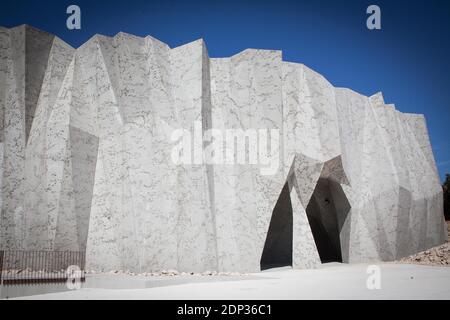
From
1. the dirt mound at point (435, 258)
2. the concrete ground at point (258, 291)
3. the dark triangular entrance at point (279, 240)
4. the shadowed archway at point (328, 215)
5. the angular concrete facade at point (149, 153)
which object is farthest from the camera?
the dark triangular entrance at point (279, 240)

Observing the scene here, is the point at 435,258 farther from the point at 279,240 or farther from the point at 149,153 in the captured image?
the point at 149,153

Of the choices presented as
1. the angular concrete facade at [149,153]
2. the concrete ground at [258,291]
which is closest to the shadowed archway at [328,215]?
the angular concrete facade at [149,153]

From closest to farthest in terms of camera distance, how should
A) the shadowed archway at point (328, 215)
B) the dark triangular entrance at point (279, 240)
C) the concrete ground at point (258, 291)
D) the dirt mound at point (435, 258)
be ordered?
the concrete ground at point (258, 291), the dirt mound at point (435, 258), the shadowed archway at point (328, 215), the dark triangular entrance at point (279, 240)

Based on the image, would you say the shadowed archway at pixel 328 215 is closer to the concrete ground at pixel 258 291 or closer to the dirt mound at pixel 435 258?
the dirt mound at pixel 435 258

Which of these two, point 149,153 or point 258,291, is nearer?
point 258,291

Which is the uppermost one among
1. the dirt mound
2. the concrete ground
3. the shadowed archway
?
the shadowed archway

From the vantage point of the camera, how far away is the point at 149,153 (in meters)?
18.2

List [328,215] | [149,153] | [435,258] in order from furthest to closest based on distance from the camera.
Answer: [328,215], [435,258], [149,153]

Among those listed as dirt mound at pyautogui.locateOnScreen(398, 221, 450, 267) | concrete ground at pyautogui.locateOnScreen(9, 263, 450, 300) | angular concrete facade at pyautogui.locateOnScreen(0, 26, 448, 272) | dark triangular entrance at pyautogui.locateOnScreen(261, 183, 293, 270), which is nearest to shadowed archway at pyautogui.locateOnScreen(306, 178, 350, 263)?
angular concrete facade at pyautogui.locateOnScreen(0, 26, 448, 272)

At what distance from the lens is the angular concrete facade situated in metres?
17.3

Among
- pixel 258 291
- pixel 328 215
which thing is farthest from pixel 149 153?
pixel 328 215

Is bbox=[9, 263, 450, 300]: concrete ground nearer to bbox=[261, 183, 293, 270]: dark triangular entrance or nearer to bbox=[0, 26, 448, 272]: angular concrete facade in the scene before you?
bbox=[0, 26, 448, 272]: angular concrete facade

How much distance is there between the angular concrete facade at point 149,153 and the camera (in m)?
17.3
